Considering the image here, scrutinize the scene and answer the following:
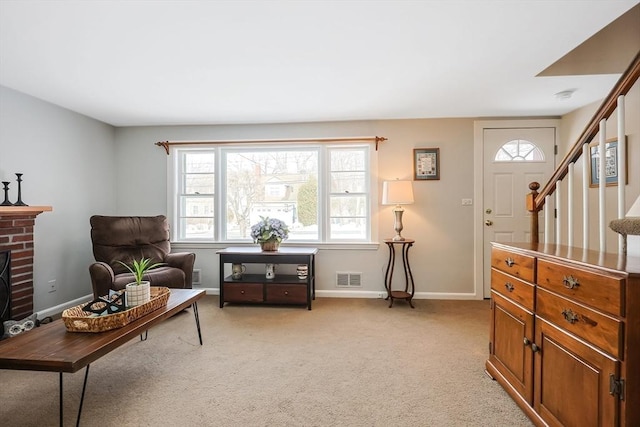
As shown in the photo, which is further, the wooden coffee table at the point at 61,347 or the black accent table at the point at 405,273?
the black accent table at the point at 405,273

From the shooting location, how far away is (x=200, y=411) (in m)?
1.78

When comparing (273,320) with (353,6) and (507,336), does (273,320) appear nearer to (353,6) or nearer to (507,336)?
(507,336)

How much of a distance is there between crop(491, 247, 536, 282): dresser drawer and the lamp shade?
5.23 ft

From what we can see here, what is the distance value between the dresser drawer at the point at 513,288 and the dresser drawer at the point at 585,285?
12 centimetres

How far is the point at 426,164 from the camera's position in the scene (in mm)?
3984

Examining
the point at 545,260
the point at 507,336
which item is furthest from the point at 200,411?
the point at 545,260

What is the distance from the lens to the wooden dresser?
113cm

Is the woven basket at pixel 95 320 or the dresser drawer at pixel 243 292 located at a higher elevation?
the woven basket at pixel 95 320

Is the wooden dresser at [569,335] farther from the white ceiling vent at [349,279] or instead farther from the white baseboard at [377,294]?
the white ceiling vent at [349,279]

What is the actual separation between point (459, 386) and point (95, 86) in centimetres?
388

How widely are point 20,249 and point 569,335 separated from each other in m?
4.19

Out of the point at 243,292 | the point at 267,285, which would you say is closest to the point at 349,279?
the point at 267,285

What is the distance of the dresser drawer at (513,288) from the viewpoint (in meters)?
1.70

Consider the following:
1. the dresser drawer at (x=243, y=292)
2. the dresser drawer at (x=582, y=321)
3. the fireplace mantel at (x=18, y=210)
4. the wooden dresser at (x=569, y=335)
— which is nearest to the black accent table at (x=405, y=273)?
the dresser drawer at (x=243, y=292)
